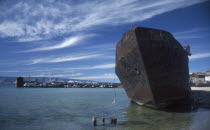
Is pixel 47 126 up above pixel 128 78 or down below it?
below

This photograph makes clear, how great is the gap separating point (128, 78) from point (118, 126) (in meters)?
4.90

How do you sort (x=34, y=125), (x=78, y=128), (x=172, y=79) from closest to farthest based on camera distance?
1. (x=78, y=128)
2. (x=34, y=125)
3. (x=172, y=79)

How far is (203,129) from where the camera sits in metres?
8.27

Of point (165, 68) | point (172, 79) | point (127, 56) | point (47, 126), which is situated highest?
point (127, 56)

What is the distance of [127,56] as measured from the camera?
12.6 metres

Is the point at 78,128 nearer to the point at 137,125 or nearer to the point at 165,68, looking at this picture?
the point at 137,125

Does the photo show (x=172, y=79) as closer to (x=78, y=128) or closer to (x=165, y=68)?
(x=165, y=68)

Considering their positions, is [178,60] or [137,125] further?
[178,60]

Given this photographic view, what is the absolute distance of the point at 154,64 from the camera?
11375 mm

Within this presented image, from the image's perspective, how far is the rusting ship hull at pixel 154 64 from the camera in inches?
445

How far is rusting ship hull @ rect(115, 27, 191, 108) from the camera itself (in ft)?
37.1

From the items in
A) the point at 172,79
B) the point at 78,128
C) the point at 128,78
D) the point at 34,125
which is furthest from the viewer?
the point at 128,78

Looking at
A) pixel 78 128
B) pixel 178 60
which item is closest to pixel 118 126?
pixel 78 128

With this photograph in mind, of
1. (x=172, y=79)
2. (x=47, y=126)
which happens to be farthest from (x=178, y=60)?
(x=47, y=126)
